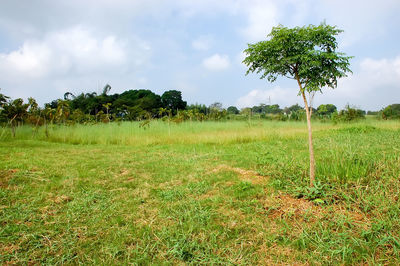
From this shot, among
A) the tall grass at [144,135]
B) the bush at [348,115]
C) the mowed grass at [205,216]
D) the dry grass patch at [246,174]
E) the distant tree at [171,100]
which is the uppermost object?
the distant tree at [171,100]

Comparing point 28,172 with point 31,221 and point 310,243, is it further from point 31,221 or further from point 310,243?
point 310,243

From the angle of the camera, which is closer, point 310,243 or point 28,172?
point 310,243

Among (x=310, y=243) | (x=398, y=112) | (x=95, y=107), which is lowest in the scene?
(x=310, y=243)

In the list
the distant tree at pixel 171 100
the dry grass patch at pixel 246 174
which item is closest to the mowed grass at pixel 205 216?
the dry grass patch at pixel 246 174

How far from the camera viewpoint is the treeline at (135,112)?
10.1 metres

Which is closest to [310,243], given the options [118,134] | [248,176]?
[248,176]

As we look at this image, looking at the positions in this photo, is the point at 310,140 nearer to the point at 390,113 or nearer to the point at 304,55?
the point at 304,55

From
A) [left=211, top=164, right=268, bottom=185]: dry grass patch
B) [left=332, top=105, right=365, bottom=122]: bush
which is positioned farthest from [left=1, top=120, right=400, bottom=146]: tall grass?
[left=332, top=105, right=365, bottom=122]: bush

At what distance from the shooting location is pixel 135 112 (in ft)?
75.5

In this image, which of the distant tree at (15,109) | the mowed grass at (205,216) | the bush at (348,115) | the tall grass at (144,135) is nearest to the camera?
the mowed grass at (205,216)

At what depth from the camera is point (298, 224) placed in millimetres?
1982

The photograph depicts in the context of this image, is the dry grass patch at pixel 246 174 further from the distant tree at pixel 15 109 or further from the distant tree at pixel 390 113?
the distant tree at pixel 390 113

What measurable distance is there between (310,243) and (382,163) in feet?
7.42

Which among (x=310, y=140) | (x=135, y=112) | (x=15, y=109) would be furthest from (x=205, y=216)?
(x=135, y=112)
